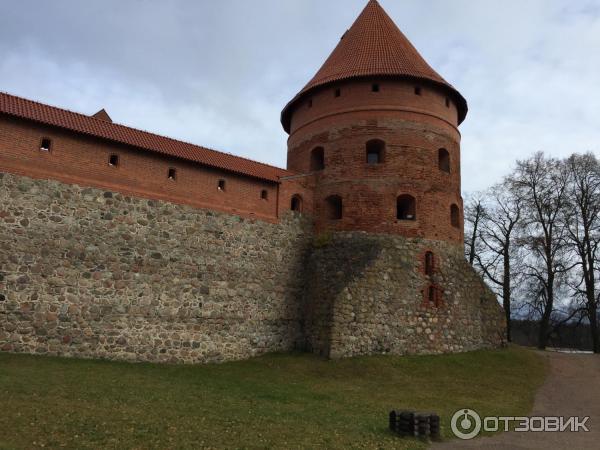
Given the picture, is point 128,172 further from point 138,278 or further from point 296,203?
point 296,203

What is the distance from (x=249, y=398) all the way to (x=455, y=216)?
10.7 m

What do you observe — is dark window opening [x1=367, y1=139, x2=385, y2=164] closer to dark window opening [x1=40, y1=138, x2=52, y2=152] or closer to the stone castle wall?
the stone castle wall

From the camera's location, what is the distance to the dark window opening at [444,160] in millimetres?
18094

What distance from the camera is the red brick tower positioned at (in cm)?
1683

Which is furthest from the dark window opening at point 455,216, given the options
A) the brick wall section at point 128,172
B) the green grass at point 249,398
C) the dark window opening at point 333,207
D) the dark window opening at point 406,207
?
the brick wall section at point 128,172

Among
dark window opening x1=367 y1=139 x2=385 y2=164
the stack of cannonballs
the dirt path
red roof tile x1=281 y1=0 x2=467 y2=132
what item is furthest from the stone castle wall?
the stack of cannonballs

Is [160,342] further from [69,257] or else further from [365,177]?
[365,177]

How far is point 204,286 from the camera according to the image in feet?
47.9

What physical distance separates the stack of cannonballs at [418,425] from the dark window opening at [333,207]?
982 centimetres

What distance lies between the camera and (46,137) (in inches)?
503

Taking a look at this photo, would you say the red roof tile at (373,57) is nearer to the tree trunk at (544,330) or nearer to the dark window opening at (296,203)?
the dark window opening at (296,203)

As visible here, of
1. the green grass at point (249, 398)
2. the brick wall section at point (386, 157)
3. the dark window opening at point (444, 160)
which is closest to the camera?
the green grass at point (249, 398)

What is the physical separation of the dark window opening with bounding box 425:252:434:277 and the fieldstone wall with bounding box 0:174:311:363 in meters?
3.97

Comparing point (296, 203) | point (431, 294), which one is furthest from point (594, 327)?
point (296, 203)
